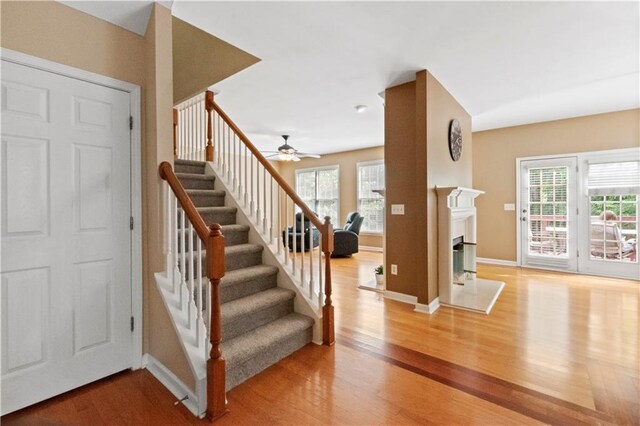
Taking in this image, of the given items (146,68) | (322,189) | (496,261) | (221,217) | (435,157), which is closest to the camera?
(146,68)

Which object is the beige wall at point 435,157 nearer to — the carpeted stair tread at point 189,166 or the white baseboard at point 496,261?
the white baseboard at point 496,261

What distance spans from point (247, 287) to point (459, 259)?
276 cm

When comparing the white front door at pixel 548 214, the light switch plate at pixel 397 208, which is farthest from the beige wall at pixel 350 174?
the light switch plate at pixel 397 208

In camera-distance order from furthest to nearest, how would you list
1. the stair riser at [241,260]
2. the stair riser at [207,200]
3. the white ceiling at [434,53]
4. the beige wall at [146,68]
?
the stair riser at [207,200] < the stair riser at [241,260] < the white ceiling at [434,53] < the beige wall at [146,68]

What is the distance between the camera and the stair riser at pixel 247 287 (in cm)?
229

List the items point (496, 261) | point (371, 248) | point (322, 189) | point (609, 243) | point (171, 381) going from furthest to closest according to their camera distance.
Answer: point (322, 189) → point (371, 248) → point (496, 261) → point (609, 243) → point (171, 381)

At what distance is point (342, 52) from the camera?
8.90ft

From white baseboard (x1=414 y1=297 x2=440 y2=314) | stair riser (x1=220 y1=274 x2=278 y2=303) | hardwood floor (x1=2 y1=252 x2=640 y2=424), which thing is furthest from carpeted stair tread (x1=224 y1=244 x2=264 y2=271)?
white baseboard (x1=414 y1=297 x2=440 y2=314)

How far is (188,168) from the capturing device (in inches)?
135

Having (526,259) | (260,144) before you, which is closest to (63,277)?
(260,144)

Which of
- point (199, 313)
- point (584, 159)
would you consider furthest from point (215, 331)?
point (584, 159)

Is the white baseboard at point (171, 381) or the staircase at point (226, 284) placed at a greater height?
the staircase at point (226, 284)

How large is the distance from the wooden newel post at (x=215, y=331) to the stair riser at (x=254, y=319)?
42cm

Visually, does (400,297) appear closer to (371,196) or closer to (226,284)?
(226,284)
